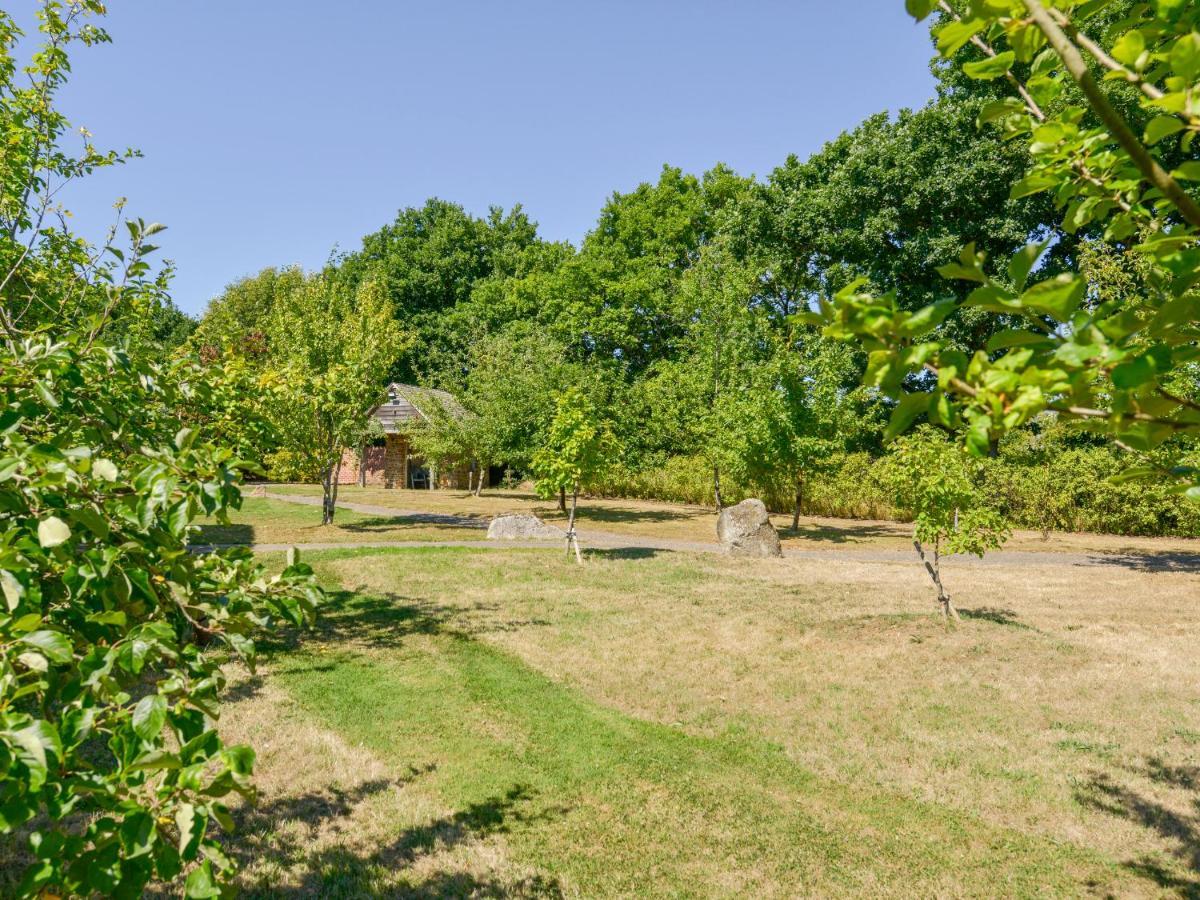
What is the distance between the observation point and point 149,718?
5.67 ft

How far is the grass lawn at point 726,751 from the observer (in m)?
4.50

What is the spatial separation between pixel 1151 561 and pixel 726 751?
1603cm

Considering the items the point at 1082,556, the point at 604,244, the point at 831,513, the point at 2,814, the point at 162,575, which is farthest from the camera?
the point at 604,244

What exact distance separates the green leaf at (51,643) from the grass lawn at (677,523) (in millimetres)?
18655

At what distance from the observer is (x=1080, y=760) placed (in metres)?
5.93

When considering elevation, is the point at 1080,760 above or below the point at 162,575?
below

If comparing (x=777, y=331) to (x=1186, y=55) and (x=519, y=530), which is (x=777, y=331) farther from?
(x=1186, y=55)

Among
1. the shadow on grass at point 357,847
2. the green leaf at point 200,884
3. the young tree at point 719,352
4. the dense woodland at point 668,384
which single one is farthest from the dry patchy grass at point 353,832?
the young tree at point 719,352

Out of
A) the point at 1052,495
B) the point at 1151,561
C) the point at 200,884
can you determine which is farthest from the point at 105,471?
the point at 1052,495

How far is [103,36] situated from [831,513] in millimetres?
25952

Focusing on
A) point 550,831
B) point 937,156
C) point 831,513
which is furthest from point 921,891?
point 937,156

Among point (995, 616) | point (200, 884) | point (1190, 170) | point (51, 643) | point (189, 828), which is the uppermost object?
point (1190, 170)

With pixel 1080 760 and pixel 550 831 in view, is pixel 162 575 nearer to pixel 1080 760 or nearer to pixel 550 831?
pixel 550 831

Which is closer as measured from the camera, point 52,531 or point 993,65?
point 52,531
